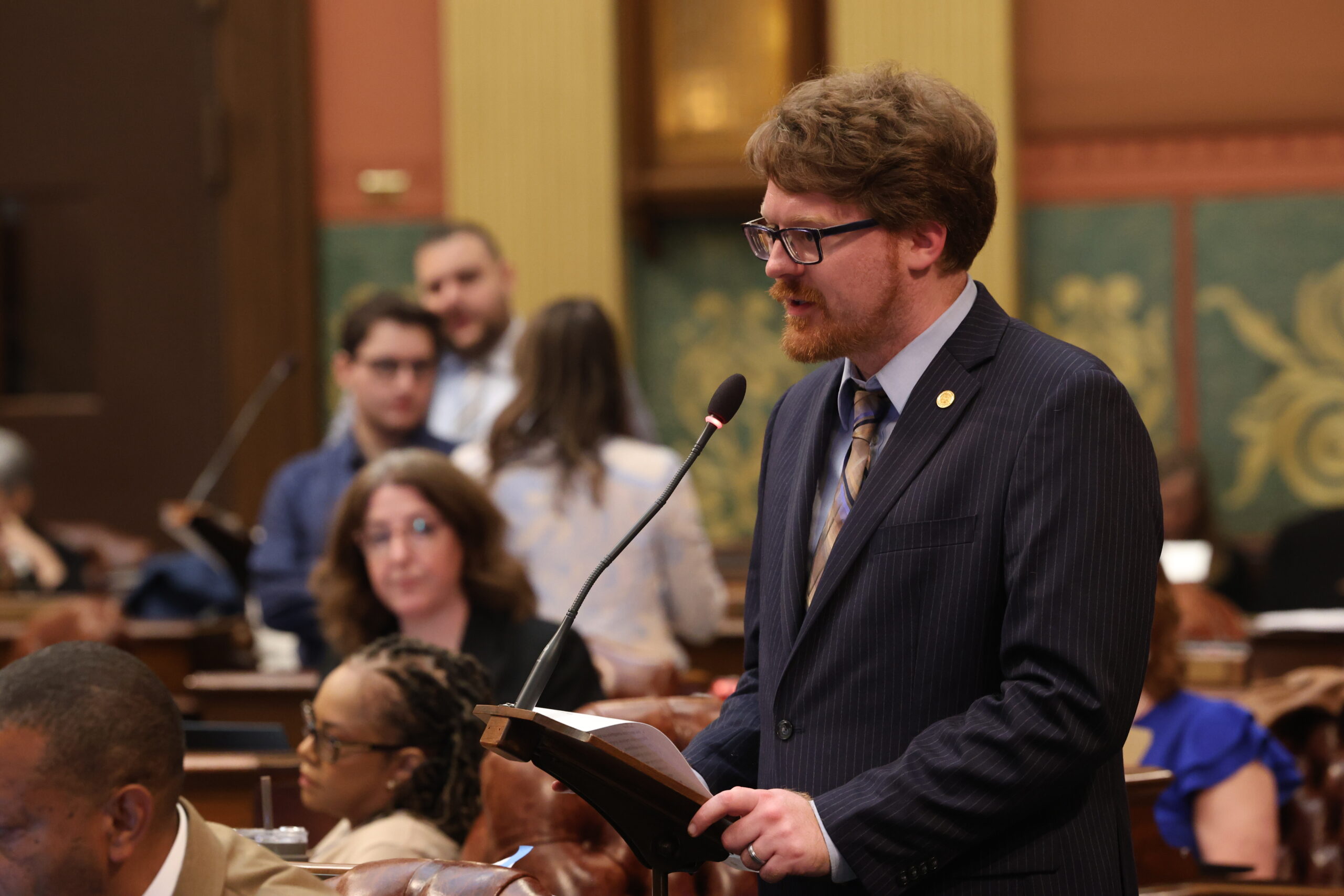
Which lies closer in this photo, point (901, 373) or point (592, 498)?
point (901, 373)

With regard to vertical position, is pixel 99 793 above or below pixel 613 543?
above

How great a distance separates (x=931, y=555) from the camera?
154 cm

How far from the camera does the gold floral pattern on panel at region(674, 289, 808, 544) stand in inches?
231

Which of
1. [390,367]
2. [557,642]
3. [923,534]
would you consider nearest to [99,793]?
[557,642]

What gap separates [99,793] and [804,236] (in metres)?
0.92

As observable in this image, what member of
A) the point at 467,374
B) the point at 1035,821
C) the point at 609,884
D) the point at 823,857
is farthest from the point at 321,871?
the point at 467,374

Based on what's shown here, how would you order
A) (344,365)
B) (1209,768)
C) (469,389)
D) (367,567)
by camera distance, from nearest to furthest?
(1209,768)
(367,567)
(344,365)
(469,389)

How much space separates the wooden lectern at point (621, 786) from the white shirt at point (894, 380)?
0.34 meters

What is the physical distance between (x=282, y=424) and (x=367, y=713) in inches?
148

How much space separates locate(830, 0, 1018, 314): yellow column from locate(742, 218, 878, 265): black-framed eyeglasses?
400 cm

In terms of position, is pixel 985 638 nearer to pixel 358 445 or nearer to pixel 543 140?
pixel 358 445

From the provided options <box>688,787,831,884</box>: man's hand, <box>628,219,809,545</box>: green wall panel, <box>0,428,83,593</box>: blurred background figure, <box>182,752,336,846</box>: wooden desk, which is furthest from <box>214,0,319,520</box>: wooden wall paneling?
<box>688,787,831,884</box>: man's hand

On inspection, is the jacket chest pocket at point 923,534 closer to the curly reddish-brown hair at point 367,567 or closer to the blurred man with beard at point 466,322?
the curly reddish-brown hair at point 367,567

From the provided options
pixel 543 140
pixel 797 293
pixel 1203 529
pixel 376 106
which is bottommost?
pixel 1203 529
